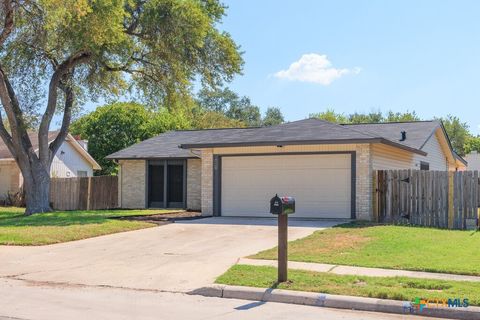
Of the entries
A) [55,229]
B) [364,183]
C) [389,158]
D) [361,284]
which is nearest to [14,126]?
[55,229]

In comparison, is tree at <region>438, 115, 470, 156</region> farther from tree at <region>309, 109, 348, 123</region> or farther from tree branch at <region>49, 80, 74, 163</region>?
tree branch at <region>49, 80, 74, 163</region>

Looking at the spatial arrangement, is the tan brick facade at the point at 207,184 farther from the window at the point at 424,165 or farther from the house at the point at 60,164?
the house at the point at 60,164

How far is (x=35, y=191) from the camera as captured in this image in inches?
943

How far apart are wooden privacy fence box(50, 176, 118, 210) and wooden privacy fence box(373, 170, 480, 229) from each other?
47.7ft

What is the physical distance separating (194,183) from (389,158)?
28.9 feet

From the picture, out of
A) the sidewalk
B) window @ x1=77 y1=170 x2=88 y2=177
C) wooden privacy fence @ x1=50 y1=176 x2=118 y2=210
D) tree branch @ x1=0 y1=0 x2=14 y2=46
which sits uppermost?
tree branch @ x1=0 y1=0 x2=14 y2=46

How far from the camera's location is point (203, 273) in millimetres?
10453

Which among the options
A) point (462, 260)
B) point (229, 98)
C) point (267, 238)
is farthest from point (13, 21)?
point (229, 98)

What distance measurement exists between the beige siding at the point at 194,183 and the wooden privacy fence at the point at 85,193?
4.86 m

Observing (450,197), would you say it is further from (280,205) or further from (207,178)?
(280,205)

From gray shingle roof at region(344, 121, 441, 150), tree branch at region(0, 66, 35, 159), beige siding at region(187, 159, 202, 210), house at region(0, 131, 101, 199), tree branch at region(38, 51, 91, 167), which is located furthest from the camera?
house at region(0, 131, 101, 199)

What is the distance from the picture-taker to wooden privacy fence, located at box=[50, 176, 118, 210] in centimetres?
2930

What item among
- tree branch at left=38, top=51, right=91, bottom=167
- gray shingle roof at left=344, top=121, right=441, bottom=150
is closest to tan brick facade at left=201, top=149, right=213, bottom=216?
gray shingle roof at left=344, top=121, right=441, bottom=150

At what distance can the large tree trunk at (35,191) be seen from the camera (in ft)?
78.4
